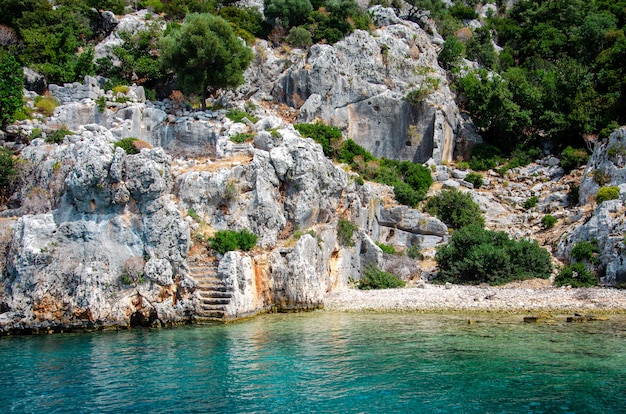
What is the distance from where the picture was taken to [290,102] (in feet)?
134

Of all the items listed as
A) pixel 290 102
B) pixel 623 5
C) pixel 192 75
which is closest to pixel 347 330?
pixel 192 75

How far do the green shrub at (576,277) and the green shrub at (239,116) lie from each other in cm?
1846

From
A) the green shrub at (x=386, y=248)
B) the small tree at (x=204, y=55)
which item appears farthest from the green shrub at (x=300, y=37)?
the green shrub at (x=386, y=248)

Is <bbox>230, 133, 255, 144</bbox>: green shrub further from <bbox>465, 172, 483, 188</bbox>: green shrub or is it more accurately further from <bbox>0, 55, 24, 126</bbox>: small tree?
<bbox>465, 172, 483, 188</bbox>: green shrub

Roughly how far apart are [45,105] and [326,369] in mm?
25409

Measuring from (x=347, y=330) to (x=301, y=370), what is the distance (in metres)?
4.92

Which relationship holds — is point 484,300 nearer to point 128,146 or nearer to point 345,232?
point 345,232

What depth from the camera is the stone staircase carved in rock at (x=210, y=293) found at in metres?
19.2

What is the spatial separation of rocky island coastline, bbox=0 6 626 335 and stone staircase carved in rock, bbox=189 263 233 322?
5cm

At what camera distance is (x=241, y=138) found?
2784cm

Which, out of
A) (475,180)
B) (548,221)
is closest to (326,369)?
(548,221)

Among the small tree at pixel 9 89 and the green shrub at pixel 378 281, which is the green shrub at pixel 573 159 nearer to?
the green shrub at pixel 378 281

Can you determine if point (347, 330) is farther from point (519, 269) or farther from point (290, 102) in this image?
point (290, 102)

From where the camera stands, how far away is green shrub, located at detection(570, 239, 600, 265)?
82.7 feet
